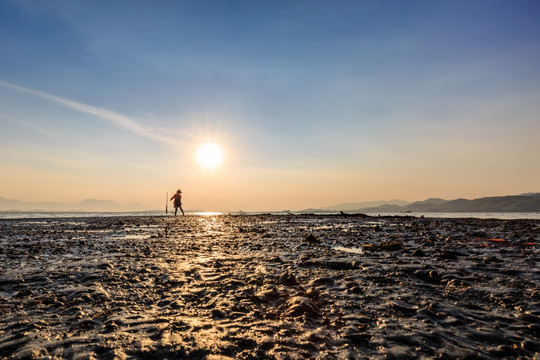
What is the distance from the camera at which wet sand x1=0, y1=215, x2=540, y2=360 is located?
12.7 feet

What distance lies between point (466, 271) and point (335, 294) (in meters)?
4.25

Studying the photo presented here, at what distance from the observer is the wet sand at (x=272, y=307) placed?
3.86m

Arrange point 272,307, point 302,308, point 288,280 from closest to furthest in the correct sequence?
point 302,308
point 272,307
point 288,280

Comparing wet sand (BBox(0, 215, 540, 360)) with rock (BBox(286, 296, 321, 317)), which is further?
rock (BBox(286, 296, 321, 317))

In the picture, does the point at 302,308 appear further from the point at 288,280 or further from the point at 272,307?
the point at 288,280

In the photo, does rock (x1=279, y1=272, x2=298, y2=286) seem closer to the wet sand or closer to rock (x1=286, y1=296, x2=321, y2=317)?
the wet sand

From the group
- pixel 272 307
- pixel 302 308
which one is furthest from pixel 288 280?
pixel 302 308

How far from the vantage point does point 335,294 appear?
20.3 ft

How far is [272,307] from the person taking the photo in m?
5.53

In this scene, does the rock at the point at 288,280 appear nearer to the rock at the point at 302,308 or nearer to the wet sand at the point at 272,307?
the wet sand at the point at 272,307

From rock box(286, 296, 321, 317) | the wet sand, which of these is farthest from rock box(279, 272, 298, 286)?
A: rock box(286, 296, 321, 317)

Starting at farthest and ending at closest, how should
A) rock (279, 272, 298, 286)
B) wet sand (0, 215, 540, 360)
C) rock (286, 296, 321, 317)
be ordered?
rock (279, 272, 298, 286) < rock (286, 296, 321, 317) < wet sand (0, 215, 540, 360)

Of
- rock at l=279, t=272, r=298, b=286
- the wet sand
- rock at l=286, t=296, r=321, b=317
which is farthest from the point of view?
rock at l=279, t=272, r=298, b=286

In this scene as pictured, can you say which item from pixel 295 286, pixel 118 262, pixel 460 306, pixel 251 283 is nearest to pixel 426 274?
pixel 460 306
